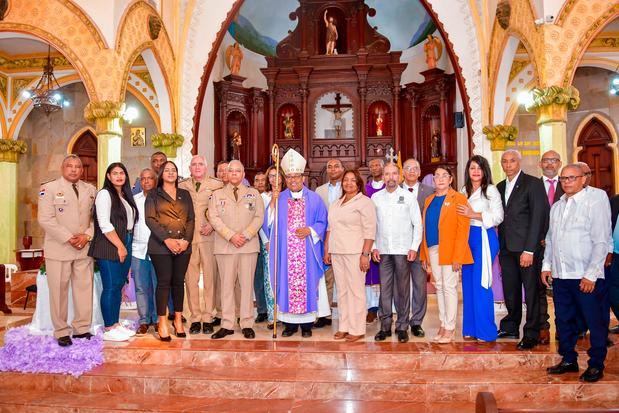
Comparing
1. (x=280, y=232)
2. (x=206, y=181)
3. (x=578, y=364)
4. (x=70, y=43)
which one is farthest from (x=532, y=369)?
(x=70, y=43)

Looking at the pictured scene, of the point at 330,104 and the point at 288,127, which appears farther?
the point at 330,104

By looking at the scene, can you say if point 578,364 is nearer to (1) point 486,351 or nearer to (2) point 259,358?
(1) point 486,351

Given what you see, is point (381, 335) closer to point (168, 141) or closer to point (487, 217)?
point (487, 217)

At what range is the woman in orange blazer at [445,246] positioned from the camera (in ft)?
14.3

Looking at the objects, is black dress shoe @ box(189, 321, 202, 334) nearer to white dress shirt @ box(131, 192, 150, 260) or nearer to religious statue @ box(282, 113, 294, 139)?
white dress shirt @ box(131, 192, 150, 260)

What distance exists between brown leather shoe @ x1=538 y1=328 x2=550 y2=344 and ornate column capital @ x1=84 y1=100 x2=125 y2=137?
20.3ft

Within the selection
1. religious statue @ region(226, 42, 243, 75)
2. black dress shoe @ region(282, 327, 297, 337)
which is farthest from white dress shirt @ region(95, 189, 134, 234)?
religious statue @ region(226, 42, 243, 75)

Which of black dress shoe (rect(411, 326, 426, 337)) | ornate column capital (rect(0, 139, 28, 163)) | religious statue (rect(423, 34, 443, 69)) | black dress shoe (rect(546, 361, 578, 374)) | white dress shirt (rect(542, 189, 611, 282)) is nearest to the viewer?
white dress shirt (rect(542, 189, 611, 282))

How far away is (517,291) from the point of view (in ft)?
15.0

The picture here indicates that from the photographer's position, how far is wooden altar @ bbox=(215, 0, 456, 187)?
40.1ft

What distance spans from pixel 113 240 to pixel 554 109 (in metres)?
5.64

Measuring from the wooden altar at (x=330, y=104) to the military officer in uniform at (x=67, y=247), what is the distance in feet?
25.3

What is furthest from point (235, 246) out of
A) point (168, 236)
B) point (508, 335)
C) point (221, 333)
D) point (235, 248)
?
point (508, 335)

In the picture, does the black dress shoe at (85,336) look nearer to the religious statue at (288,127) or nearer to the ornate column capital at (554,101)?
the ornate column capital at (554,101)
